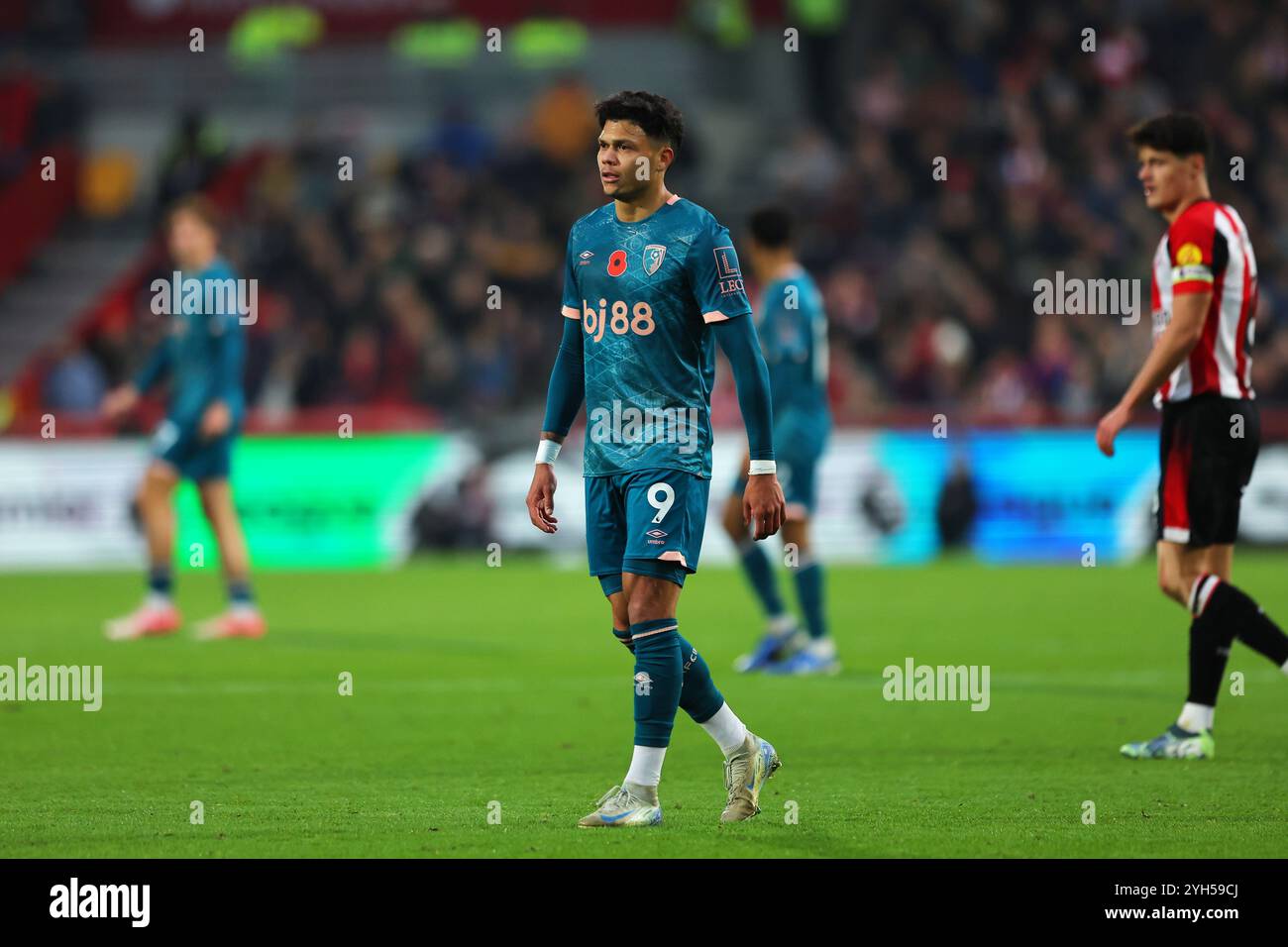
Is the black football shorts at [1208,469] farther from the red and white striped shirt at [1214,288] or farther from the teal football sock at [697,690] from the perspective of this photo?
the teal football sock at [697,690]

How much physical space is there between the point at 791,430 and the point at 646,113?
4.83 metres

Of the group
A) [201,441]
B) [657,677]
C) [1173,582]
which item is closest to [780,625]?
[1173,582]

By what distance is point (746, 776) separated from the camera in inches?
257

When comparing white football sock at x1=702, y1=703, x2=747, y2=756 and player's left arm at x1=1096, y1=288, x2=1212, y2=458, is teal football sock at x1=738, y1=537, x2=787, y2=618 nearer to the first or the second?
player's left arm at x1=1096, y1=288, x2=1212, y2=458

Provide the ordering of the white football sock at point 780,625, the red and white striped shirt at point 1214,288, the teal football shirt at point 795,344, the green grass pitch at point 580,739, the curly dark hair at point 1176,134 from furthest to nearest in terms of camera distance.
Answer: the white football sock at point 780,625 < the teal football shirt at point 795,344 < the curly dark hair at point 1176,134 < the red and white striped shirt at point 1214,288 < the green grass pitch at point 580,739

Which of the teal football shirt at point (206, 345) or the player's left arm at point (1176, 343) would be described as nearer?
the player's left arm at point (1176, 343)

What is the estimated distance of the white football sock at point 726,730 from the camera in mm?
6574

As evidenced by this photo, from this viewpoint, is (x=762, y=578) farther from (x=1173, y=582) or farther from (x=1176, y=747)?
(x=1176, y=747)

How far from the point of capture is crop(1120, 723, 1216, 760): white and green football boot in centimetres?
775

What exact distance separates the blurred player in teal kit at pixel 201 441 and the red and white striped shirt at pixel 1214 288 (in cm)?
668

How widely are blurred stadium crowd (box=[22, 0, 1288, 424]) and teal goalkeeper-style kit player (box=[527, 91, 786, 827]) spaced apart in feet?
42.7

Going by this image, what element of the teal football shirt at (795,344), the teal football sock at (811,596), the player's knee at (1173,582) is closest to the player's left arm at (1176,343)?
the player's knee at (1173,582)

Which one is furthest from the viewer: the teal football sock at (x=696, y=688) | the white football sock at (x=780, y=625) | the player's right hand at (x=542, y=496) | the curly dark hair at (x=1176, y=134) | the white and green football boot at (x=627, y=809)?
the white football sock at (x=780, y=625)

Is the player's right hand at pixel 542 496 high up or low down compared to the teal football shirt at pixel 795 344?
down
